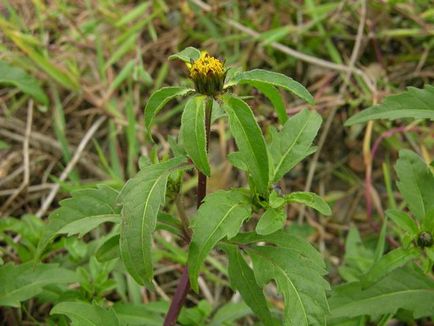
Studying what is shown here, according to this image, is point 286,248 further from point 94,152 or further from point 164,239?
point 94,152

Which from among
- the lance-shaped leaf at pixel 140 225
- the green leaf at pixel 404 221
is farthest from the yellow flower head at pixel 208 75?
the green leaf at pixel 404 221

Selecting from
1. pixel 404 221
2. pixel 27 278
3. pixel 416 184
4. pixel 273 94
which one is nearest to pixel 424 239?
pixel 404 221

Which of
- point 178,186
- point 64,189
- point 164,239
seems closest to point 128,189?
point 178,186

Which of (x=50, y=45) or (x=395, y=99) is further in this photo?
(x=50, y=45)

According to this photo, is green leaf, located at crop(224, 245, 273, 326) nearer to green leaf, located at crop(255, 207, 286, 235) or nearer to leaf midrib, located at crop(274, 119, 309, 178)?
green leaf, located at crop(255, 207, 286, 235)

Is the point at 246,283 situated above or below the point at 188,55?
below

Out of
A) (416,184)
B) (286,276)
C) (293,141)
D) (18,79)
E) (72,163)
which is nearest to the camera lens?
(286,276)

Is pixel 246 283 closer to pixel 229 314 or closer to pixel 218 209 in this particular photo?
pixel 218 209
